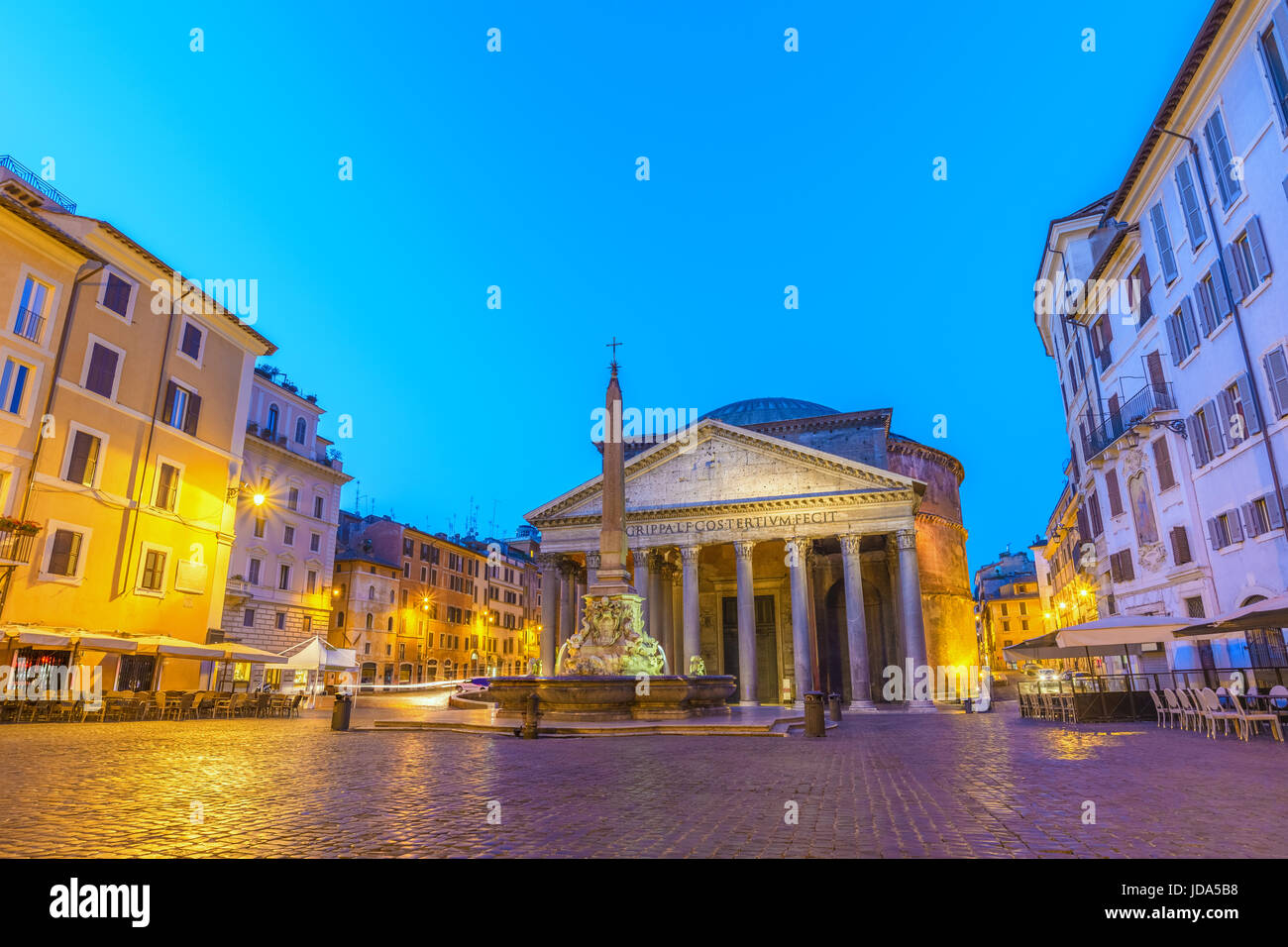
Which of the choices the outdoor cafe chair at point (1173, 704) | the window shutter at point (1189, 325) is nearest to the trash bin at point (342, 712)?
the outdoor cafe chair at point (1173, 704)

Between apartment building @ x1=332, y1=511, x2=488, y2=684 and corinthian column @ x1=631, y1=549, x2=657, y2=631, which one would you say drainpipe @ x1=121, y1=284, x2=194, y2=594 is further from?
apartment building @ x1=332, y1=511, x2=488, y2=684

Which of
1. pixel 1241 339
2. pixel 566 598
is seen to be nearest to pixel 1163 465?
pixel 1241 339

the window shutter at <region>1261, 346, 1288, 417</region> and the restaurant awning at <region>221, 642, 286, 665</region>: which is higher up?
the window shutter at <region>1261, 346, 1288, 417</region>

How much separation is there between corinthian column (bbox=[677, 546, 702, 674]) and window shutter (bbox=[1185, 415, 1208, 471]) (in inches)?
725

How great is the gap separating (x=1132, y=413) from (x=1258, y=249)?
279 inches

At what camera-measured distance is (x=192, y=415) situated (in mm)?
25156

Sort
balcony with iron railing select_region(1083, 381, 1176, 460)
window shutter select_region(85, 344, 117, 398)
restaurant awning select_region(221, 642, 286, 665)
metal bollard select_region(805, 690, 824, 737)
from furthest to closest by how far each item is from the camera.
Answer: window shutter select_region(85, 344, 117, 398) → restaurant awning select_region(221, 642, 286, 665) → balcony with iron railing select_region(1083, 381, 1176, 460) → metal bollard select_region(805, 690, 824, 737)

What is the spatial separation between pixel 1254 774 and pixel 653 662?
1157cm

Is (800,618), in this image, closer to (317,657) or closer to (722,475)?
(722,475)

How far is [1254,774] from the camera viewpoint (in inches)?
316

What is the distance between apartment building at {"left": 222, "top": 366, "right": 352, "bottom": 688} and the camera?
32.2 meters

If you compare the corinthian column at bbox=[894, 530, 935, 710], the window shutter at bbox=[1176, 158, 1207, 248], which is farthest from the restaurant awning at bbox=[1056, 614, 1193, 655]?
the corinthian column at bbox=[894, 530, 935, 710]
